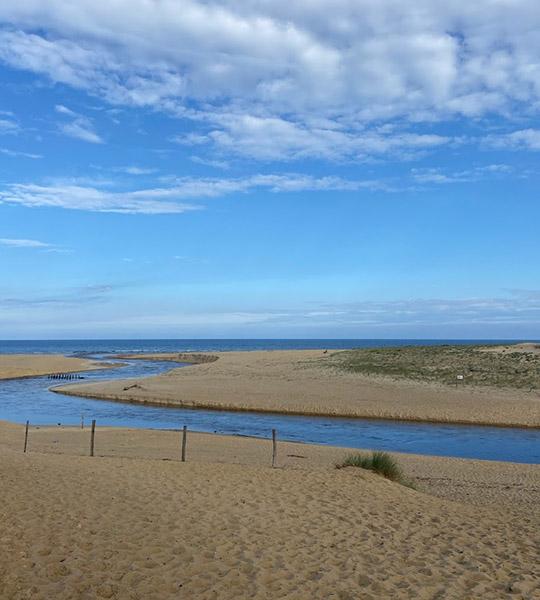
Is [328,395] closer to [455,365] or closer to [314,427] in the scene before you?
[314,427]

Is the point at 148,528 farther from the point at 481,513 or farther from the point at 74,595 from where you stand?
the point at 481,513

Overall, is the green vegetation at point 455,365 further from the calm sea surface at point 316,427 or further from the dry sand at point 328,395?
the calm sea surface at point 316,427

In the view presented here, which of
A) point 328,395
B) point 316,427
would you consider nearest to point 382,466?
point 316,427

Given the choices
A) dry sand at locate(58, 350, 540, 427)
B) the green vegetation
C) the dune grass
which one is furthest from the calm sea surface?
the green vegetation

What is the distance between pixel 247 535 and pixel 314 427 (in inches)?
839

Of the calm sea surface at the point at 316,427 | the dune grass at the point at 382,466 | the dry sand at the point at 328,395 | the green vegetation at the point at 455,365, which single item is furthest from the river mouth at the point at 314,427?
the green vegetation at the point at 455,365

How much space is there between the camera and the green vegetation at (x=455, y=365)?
41844 mm

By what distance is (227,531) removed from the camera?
10.1m

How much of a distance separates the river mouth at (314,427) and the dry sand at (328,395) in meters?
1.25

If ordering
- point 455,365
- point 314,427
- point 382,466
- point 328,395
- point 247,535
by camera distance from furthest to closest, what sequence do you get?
point 455,365
point 328,395
point 314,427
point 382,466
point 247,535

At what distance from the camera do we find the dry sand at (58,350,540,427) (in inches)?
1303

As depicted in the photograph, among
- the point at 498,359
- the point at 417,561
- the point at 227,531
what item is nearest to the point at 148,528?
the point at 227,531

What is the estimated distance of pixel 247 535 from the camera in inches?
392

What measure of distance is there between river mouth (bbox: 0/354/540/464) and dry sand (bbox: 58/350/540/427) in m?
1.25
